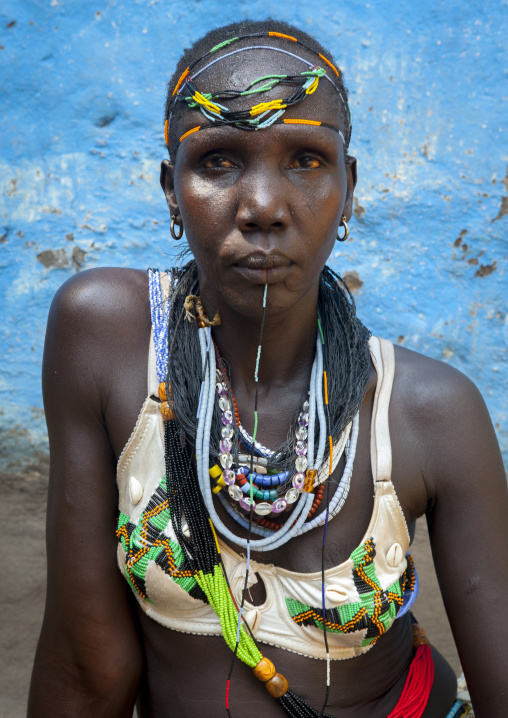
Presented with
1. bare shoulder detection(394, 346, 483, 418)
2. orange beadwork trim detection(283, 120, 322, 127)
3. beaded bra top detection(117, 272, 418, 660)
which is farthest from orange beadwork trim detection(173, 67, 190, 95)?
bare shoulder detection(394, 346, 483, 418)

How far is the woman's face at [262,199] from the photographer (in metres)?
1.51

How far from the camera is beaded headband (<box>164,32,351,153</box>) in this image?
150cm

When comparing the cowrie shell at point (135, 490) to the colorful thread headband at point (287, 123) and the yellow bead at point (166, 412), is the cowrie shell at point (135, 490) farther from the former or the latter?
the colorful thread headband at point (287, 123)

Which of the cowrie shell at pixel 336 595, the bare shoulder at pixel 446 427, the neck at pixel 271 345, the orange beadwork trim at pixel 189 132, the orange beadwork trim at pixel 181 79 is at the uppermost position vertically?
the orange beadwork trim at pixel 181 79

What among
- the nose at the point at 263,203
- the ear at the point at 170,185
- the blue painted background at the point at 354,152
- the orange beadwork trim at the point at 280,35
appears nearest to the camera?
the nose at the point at 263,203

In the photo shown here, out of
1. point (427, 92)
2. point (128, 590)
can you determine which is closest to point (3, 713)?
point (128, 590)

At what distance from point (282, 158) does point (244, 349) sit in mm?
475

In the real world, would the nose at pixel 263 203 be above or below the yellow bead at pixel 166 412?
above

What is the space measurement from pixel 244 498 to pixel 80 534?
397 mm

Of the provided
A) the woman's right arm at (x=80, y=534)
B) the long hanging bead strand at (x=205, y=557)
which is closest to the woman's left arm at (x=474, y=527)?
the long hanging bead strand at (x=205, y=557)

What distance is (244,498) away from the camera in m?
1.72

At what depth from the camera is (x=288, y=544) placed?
1775mm

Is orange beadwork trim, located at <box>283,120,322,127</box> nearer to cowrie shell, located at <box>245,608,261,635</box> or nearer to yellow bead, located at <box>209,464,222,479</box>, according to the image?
yellow bead, located at <box>209,464,222,479</box>

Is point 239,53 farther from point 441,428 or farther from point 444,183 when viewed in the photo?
point 444,183
